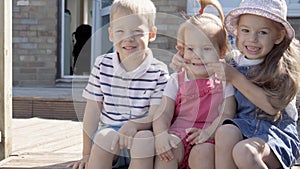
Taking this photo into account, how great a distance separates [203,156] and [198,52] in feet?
1.27

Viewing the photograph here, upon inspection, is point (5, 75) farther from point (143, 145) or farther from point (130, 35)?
point (143, 145)

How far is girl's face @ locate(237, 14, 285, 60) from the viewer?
1872 mm

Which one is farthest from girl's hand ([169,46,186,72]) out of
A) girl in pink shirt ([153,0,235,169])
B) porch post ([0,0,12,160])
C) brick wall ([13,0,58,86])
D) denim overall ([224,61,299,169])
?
brick wall ([13,0,58,86])

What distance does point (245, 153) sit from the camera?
5.61 ft

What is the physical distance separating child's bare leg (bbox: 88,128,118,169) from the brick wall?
3.97 meters

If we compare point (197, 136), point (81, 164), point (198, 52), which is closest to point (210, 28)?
point (198, 52)

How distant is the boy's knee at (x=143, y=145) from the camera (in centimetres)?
185

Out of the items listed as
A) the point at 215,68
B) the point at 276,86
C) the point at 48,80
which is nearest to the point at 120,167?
the point at 215,68

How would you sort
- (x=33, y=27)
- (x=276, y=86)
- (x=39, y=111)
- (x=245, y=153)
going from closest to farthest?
(x=245, y=153) → (x=276, y=86) → (x=39, y=111) → (x=33, y=27)

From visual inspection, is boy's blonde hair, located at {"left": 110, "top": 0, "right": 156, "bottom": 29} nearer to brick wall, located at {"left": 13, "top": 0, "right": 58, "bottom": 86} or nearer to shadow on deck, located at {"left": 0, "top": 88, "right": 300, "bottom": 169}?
shadow on deck, located at {"left": 0, "top": 88, "right": 300, "bottom": 169}

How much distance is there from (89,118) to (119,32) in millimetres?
374

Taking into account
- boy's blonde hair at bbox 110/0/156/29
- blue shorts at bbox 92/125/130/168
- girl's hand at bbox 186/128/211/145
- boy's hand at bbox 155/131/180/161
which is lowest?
blue shorts at bbox 92/125/130/168

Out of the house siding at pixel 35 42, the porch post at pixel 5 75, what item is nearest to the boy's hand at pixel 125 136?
the porch post at pixel 5 75

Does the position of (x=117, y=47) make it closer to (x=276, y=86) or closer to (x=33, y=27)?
(x=276, y=86)
